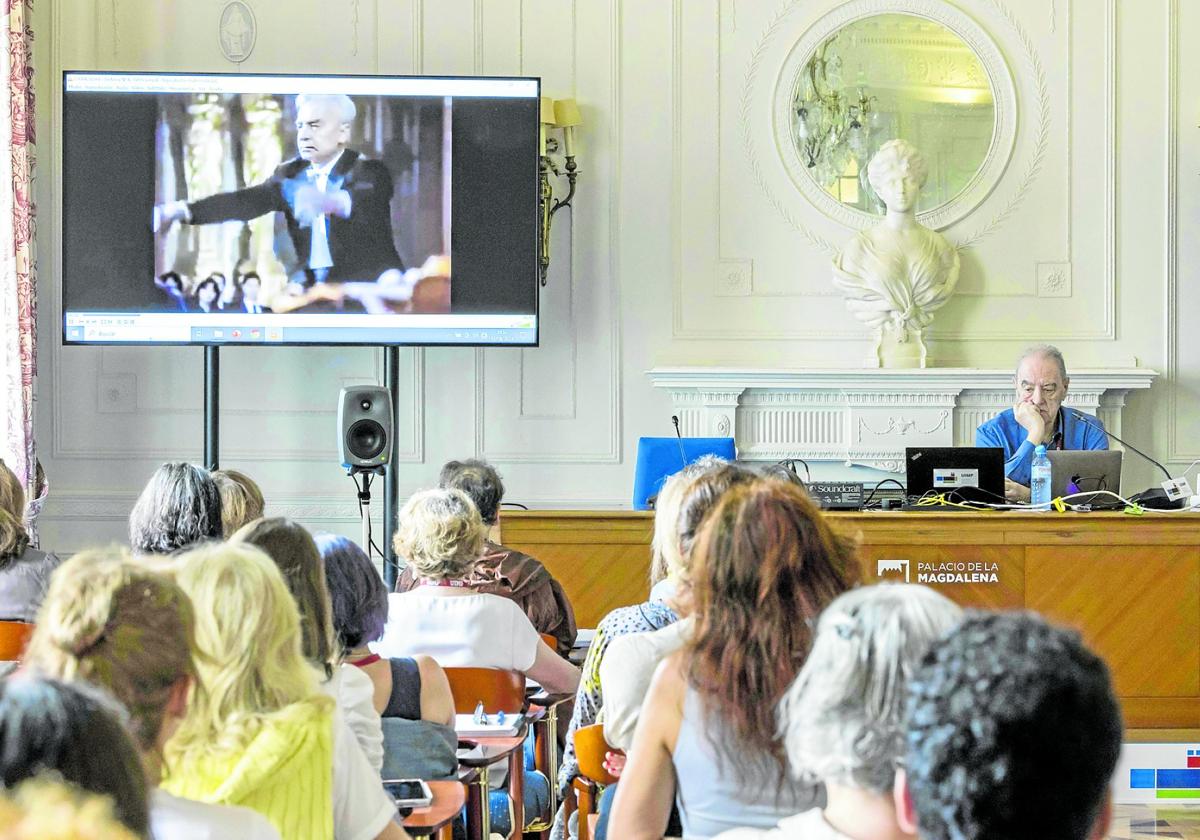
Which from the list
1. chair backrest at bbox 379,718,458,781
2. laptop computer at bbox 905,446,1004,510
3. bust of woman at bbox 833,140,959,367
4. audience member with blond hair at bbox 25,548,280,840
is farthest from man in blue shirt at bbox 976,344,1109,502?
audience member with blond hair at bbox 25,548,280,840

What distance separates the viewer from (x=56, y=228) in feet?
23.2

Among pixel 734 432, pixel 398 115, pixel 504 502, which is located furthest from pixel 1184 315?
pixel 398 115

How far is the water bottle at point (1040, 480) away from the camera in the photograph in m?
5.23

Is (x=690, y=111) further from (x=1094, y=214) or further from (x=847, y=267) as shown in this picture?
(x=1094, y=214)

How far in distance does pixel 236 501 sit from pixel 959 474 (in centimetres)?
271

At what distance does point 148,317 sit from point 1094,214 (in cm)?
468

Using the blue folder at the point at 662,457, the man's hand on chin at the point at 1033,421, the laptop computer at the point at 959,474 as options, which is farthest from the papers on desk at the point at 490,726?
the man's hand on chin at the point at 1033,421

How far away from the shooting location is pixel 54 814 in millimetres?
842

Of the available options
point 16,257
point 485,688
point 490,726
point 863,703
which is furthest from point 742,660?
point 16,257

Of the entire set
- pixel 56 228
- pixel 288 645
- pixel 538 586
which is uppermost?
pixel 56 228

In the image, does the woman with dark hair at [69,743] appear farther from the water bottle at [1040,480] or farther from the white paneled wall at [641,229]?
the white paneled wall at [641,229]

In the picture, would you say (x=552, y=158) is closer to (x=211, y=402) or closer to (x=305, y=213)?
(x=305, y=213)

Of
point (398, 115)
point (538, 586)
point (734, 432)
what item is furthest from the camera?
point (734, 432)

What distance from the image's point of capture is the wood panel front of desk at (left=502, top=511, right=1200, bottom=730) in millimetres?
4879
